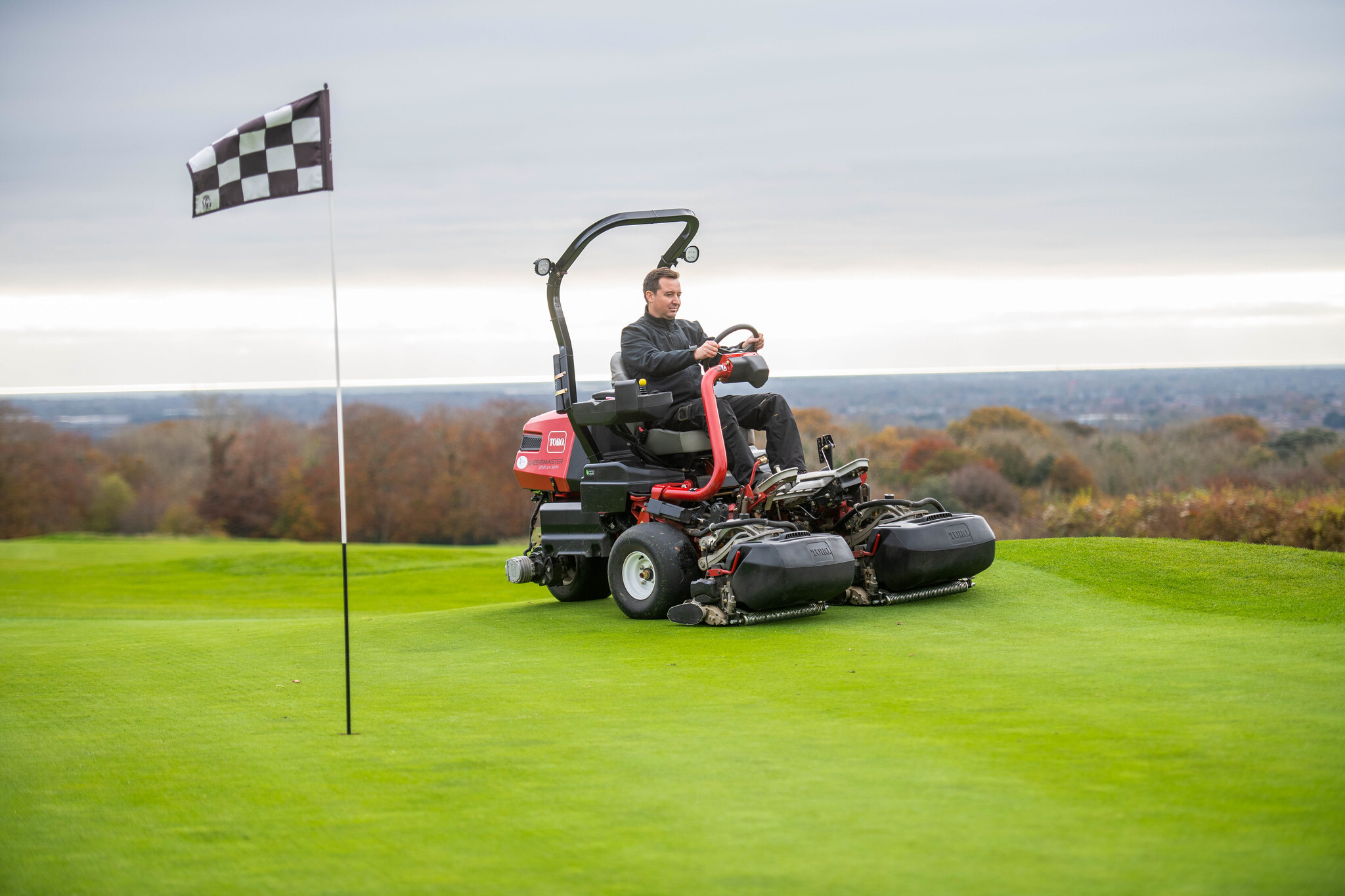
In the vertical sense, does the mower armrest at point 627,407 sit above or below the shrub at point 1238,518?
above

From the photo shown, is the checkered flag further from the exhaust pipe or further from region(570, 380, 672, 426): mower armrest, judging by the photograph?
the exhaust pipe

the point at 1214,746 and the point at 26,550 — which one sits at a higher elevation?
the point at 1214,746

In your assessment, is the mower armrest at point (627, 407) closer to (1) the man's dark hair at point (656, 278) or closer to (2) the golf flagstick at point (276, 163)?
(1) the man's dark hair at point (656, 278)

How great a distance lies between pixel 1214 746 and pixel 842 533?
438 cm

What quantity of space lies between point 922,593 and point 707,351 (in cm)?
228

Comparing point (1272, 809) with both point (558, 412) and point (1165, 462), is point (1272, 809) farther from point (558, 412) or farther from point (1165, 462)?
point (1165, 462)

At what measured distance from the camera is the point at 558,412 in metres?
9.64

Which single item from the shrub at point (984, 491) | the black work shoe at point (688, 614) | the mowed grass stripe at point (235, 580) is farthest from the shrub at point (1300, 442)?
the black work shoe at point (688, 614)

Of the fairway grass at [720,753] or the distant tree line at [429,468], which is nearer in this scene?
the fairway grass at [720,753]

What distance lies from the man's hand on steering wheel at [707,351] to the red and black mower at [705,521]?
193mm

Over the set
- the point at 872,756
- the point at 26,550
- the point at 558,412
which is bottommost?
the point at 26,550

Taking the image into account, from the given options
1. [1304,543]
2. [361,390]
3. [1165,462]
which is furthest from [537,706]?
[361,390]

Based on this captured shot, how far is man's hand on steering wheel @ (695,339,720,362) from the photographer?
7.93 metres

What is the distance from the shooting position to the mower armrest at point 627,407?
27.9 feet
